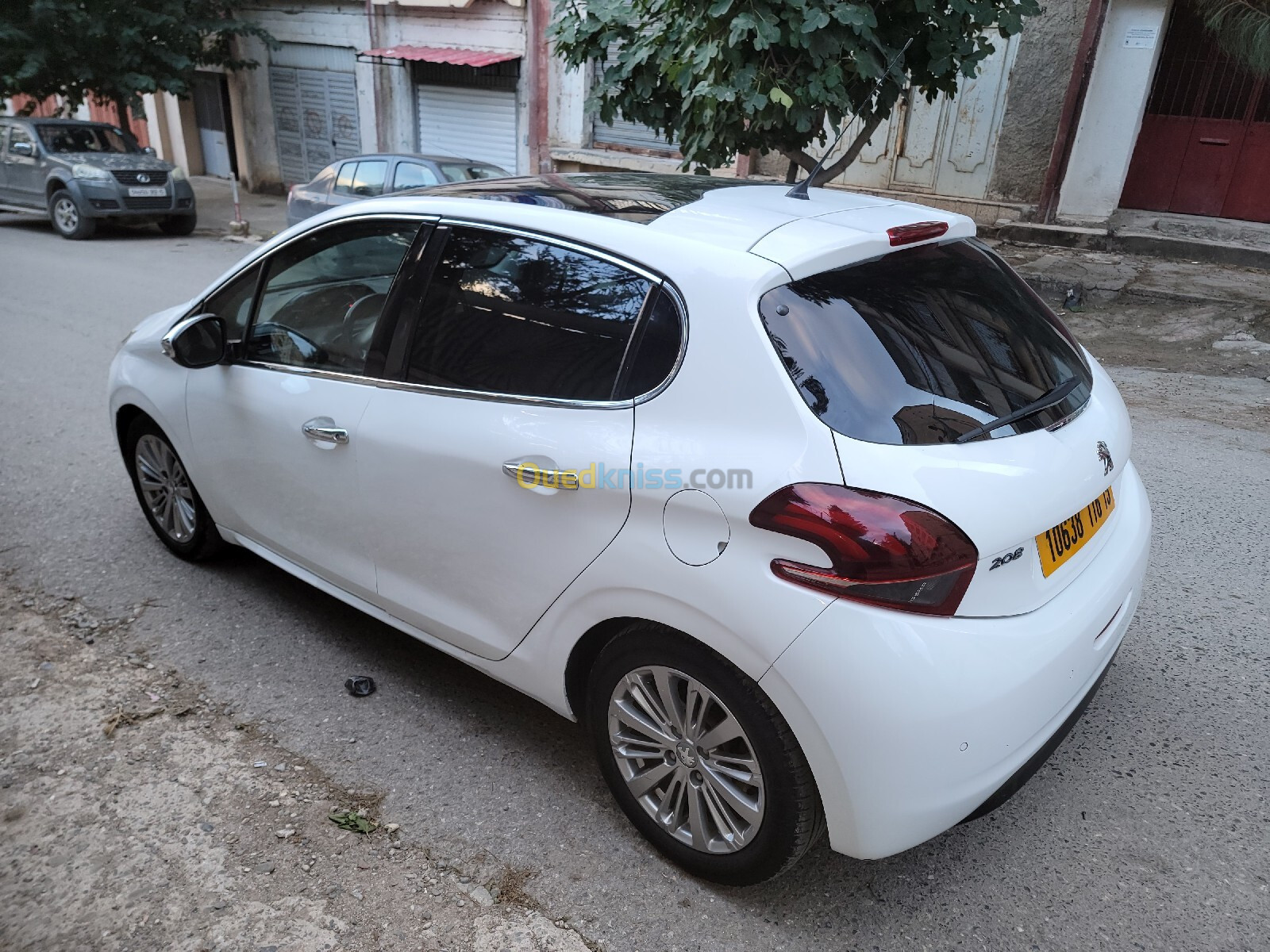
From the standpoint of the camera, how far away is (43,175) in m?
14.4

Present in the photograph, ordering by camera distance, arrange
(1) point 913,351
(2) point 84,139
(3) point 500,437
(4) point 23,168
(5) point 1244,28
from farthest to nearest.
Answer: (2) point 84,139 < (4) point 23,168 < (5) point 1244,28 < (3) point 500,437 < (1) point 913,351

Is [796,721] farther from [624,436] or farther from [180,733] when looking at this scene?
[180,733]

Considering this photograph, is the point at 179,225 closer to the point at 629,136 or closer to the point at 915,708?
the point at 629,136

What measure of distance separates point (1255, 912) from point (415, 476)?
8.44 feet

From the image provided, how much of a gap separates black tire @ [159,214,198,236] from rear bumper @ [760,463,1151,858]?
15957 mm

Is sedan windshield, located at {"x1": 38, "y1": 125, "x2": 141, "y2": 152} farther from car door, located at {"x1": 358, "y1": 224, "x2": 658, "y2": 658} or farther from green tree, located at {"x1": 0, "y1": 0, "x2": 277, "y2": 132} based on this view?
car door, located at {"x1": 358, "y1": 224, "x2": 658, "y2": 658}

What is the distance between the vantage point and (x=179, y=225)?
15258mm

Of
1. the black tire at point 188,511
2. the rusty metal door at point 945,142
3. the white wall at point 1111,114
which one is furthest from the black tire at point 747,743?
the white wall at point 1111,114

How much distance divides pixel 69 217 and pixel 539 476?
15.3 m

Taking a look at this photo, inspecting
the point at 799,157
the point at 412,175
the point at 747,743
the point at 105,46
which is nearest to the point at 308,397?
the point at 747,743

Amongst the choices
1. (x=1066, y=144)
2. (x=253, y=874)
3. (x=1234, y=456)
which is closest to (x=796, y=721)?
(x=253, y=874)

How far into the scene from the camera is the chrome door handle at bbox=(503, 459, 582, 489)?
2.34 metres

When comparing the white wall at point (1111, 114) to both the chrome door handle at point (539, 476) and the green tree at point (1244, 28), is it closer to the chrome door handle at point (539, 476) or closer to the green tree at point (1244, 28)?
the green tree at point (1244, 28)

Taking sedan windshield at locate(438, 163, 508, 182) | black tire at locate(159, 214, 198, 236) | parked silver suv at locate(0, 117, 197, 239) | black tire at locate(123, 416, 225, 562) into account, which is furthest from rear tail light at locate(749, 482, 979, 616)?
black tire at locate(159, 214, 198, 236)
